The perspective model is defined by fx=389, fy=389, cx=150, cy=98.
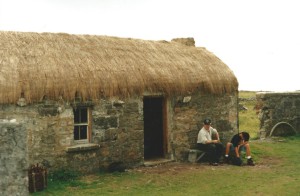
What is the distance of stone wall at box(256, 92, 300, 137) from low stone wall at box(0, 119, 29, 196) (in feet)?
42.0

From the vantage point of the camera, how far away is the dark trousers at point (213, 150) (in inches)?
457

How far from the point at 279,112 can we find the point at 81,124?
9.36m

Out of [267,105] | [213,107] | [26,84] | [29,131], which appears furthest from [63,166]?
[267,105]

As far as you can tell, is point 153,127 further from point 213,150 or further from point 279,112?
point 279,112

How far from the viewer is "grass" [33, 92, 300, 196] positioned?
345 inches

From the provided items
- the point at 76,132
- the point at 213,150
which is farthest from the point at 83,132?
the point at 213,150

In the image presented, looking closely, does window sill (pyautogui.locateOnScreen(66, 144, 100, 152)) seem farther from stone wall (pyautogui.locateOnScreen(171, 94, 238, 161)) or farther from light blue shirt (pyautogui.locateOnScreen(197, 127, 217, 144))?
light blue shirt (pyautogui.locateOnScreen(197, 127, 217, 144))

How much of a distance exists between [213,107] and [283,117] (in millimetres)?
5154

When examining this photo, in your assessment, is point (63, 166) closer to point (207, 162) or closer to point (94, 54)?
point (94, 54)

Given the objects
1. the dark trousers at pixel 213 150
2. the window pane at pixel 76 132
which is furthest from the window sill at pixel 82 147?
the dark trousers at pixel 213 150

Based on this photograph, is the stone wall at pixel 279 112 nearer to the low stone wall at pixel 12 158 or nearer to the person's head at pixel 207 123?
the person's head at pixel 207 123

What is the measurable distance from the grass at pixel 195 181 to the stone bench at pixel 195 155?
0.28 metres

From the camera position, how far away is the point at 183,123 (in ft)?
39.7

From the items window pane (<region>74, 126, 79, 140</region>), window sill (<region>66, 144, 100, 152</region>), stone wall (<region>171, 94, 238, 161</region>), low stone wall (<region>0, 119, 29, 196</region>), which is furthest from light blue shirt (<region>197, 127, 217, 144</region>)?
low stone wall (<region>0, 119, 29, 196</region>)
